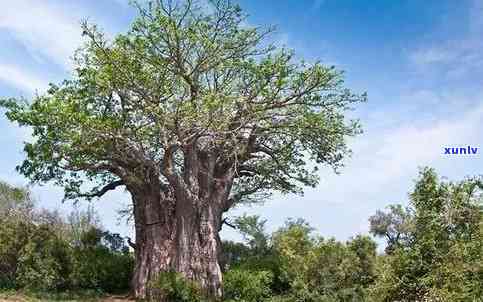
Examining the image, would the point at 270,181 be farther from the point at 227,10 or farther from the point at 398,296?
the point at 398,296

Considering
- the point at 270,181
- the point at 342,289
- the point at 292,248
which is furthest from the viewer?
the point at 270,181

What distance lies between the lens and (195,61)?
15.6 m

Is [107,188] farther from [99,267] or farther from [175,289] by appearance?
[175,289]

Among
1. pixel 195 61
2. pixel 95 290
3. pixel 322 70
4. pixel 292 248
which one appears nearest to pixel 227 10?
pixel 195 61

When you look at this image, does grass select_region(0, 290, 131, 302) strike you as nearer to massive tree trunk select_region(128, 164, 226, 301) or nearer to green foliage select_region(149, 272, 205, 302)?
massive tree trunk select_region(128, 164, 226, 301)

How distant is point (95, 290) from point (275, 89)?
8.17 m

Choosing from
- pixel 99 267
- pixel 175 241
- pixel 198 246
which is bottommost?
pixel 99 267

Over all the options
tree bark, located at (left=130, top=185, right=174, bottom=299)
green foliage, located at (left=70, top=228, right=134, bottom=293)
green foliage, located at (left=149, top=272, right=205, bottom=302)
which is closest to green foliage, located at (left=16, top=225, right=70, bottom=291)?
green foliage, located at (left=70, top=228, right=134, bottom=293)

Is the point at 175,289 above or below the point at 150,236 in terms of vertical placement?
below

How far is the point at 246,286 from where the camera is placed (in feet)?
53.2

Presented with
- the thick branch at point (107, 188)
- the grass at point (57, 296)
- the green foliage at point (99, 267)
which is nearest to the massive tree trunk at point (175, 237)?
the thick branch at point (107, 188)

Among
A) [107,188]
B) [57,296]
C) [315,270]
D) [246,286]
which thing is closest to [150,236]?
[107,188]

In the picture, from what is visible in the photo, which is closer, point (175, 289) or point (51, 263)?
point (175, 289)

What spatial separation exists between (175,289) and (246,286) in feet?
7.00
